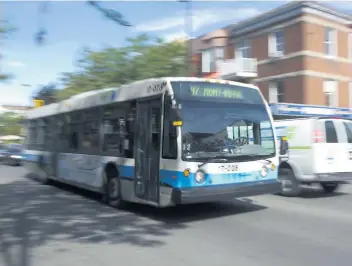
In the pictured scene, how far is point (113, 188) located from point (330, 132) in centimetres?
559

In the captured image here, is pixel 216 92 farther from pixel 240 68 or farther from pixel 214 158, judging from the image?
pixel 240 68

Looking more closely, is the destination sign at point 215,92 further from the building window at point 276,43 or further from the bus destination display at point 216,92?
the building window at point 276,43

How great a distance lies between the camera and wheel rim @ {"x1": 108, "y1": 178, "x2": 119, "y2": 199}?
33.9 feet

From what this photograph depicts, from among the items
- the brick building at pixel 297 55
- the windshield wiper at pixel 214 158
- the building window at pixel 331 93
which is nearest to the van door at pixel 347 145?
the windshield wiper at pixel 214 158

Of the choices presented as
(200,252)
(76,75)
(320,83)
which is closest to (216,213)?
(200,252)

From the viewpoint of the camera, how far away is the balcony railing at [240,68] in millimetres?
27297

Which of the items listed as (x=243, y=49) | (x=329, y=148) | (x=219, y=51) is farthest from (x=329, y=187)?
(x=219, y=51)

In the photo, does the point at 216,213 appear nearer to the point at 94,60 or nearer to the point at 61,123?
the point at 61,123

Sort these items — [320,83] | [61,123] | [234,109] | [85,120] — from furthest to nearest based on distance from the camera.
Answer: [320,83] < [61,123] < [85,120] < [234,109]

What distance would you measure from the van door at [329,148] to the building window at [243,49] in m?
17.3

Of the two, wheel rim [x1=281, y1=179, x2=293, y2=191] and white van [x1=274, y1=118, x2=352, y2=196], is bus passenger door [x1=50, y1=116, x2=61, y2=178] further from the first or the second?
white van [x1=274, y1=118, x2=352, y2=196]

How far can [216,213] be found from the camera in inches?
373

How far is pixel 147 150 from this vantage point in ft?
29.7

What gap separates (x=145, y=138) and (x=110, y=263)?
3.59 meters
